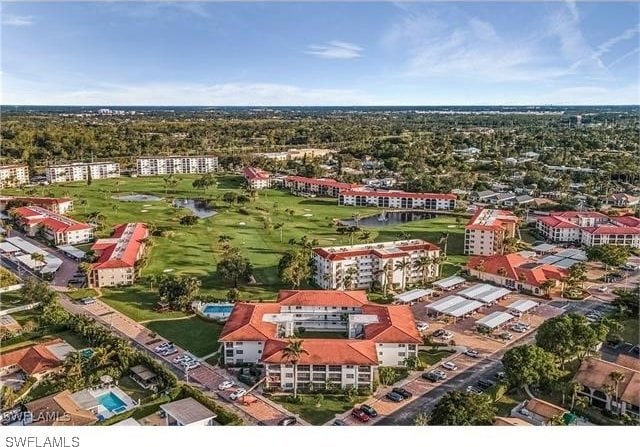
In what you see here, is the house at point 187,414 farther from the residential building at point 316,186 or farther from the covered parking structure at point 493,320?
the residential building at point 316,186

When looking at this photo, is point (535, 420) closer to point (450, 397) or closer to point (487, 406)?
point (487, 406)

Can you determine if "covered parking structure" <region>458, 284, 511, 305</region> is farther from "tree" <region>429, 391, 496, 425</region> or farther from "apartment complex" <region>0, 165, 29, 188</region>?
"apartment complex" <region>0, 165, 29, 188</region>

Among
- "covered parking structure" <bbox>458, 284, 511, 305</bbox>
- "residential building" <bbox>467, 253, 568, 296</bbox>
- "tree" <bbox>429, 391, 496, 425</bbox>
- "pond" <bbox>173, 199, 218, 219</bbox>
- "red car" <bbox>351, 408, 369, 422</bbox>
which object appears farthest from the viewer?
"pond" <bbox>173, 199, 218, 219</bbox>

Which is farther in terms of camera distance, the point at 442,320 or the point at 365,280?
the point at 365,280

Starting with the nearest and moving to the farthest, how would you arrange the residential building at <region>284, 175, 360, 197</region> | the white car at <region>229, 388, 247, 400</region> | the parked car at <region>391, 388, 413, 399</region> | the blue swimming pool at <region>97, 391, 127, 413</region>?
the blue swimming pool at <region>97, 391, 127, 413</region> < the white car at <region>229, 388, 247, 400</region> < the parked car at <region>391, 388, 413, 399</region> < the residential building at <region>284, 175, 360, 197</region>

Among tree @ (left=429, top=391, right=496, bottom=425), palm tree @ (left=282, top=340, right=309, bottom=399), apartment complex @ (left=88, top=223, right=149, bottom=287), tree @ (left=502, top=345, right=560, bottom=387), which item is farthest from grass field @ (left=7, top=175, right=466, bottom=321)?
tree @ (left=429, top=391, right=496, bottom=425)

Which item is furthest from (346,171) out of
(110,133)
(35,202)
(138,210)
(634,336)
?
(634,336)

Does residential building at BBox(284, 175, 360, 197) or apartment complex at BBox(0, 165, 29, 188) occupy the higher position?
apartment complex at BBox(0, 165, 29, 188)
